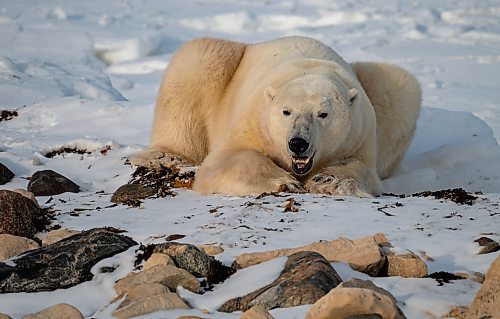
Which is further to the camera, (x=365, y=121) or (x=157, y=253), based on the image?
(x=365, y=121)

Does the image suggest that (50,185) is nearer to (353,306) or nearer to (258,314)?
(258,314)

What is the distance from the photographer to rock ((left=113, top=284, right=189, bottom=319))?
2342 mm

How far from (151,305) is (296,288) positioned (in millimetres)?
425

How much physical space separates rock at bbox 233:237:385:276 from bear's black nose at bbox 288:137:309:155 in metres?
1.55

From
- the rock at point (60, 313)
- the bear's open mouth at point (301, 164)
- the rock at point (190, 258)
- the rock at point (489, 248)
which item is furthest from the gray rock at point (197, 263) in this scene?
the bear's open mouth at point (301, 164)

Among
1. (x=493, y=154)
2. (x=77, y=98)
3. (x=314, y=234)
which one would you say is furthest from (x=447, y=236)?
(x=77, y=98)

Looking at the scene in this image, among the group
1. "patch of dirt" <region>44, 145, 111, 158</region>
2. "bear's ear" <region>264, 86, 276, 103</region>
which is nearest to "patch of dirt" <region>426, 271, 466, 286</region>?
"bear's ear" <region>264, 86, 276, 103</region>

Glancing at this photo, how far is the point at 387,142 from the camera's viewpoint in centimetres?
589

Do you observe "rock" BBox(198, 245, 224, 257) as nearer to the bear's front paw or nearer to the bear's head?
the bear's head

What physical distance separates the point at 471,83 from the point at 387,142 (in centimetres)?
451

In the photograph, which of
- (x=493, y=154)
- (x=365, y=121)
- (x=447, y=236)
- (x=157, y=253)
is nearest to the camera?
(x=157, y=253)

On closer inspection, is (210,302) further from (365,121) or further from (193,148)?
(193,148)

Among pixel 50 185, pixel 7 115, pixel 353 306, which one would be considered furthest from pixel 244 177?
pixel 7 115

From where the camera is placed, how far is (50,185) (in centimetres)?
479
